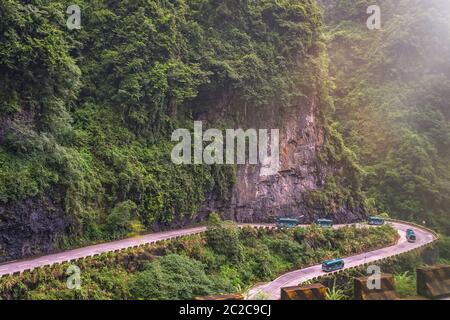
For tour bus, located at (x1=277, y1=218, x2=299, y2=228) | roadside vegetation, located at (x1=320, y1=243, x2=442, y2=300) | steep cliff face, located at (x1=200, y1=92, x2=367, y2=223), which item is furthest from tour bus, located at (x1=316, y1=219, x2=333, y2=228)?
roadside vegetation, located at (x1=320, y1=243, x2=442, y2=300)

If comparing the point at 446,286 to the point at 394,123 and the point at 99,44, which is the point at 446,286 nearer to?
the point at 99,44

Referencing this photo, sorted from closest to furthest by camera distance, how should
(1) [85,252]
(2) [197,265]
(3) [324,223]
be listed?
(1) [85,252]
(2) [197,265]
(3) [324,223]

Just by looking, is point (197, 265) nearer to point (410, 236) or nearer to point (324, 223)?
point (324, 223)

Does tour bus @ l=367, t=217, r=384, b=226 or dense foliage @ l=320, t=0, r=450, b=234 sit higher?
A: dense foliage @ l=320, t=0, r=450, b=234

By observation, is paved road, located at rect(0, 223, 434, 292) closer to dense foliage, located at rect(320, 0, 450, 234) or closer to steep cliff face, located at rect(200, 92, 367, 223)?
steep cliff face, located at rect(200, 92, 367, 223)

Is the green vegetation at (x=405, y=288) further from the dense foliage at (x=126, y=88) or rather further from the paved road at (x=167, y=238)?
the dense foliage at (x=126, y=88)

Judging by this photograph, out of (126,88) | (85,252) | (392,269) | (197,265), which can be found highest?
(126,88)

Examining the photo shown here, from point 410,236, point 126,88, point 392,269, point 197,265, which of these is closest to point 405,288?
point 197,265
